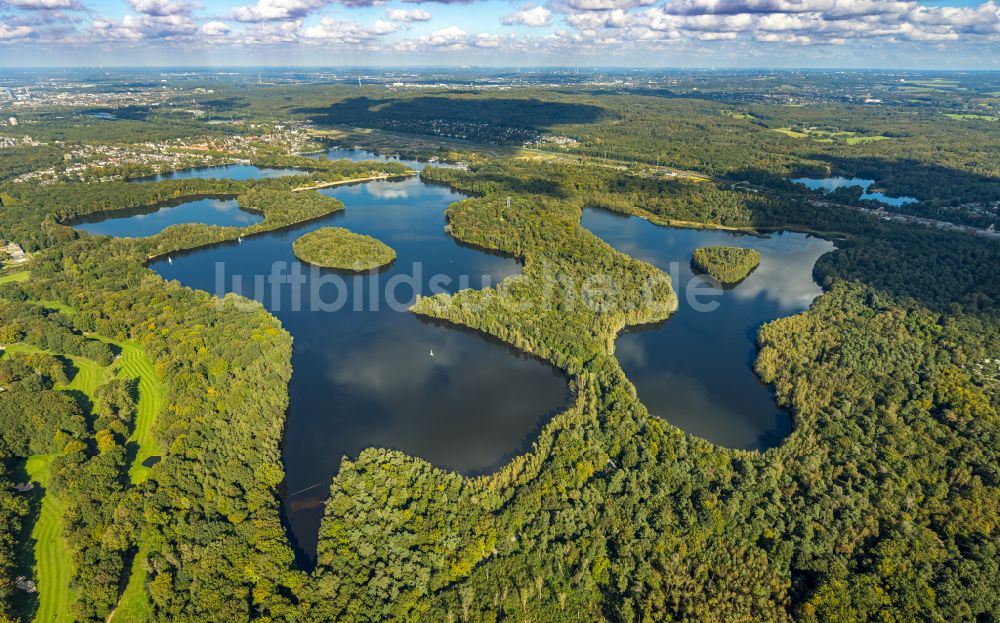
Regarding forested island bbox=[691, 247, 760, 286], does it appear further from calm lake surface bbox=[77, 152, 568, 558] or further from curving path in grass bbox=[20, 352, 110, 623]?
curving path in grass bbox=[20, 352, 110, 623]

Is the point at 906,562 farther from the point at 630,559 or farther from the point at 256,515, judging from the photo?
the point at 256,515

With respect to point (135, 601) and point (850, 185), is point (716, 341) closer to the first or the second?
point (135, 601)

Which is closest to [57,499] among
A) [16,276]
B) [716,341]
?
[16,276]


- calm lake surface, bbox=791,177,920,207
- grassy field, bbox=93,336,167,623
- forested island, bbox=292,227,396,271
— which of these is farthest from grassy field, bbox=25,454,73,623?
calm lake surface, bbox=791,177,920,207

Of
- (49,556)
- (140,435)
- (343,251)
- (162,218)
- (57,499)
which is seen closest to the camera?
(49,556)

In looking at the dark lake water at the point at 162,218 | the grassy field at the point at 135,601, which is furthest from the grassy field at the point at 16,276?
the grassy field at the point at 135,601
